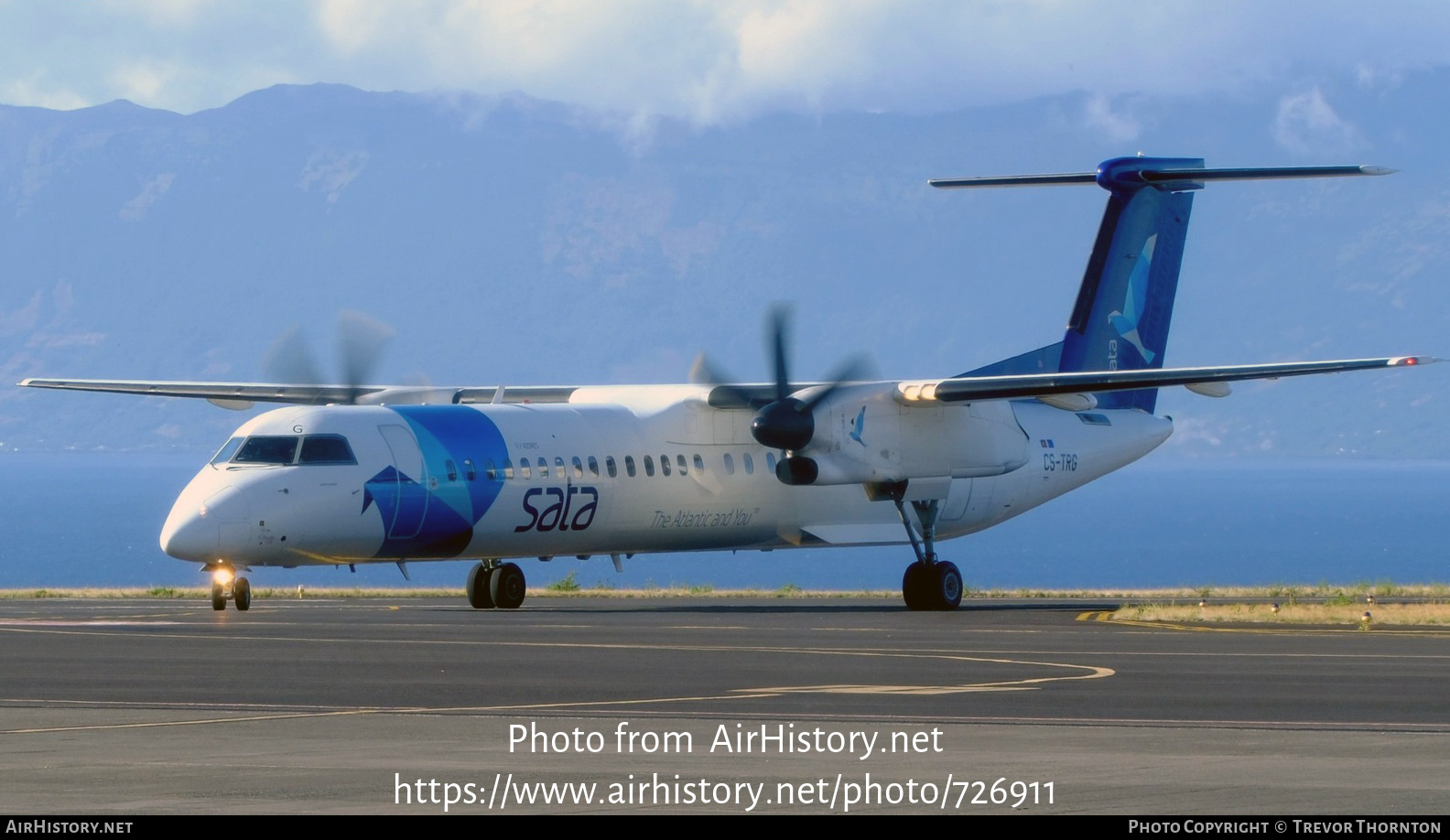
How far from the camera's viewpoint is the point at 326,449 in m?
29.9

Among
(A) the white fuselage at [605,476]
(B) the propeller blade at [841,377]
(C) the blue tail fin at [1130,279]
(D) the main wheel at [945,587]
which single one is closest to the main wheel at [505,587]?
(A) the white fuselage at [605,476]

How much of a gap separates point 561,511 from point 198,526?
6.31m

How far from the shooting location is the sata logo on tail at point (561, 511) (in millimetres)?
32062

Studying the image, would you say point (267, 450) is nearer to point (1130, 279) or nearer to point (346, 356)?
point (346, 356)

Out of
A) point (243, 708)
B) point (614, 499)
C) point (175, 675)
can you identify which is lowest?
point (243, 708)

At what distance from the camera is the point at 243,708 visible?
16.8 meters

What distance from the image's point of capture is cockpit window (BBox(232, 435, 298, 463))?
2955 cm

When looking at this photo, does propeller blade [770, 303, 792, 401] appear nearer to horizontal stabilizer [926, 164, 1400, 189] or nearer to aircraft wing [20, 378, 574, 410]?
aircraft wing [20, 378, 574, 410]

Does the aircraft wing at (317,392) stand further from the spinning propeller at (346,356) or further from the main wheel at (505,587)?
the main wheel at (505,587)

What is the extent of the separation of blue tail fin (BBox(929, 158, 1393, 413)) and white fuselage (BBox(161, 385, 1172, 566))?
974mm

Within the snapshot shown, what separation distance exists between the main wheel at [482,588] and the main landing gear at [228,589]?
4765mm
